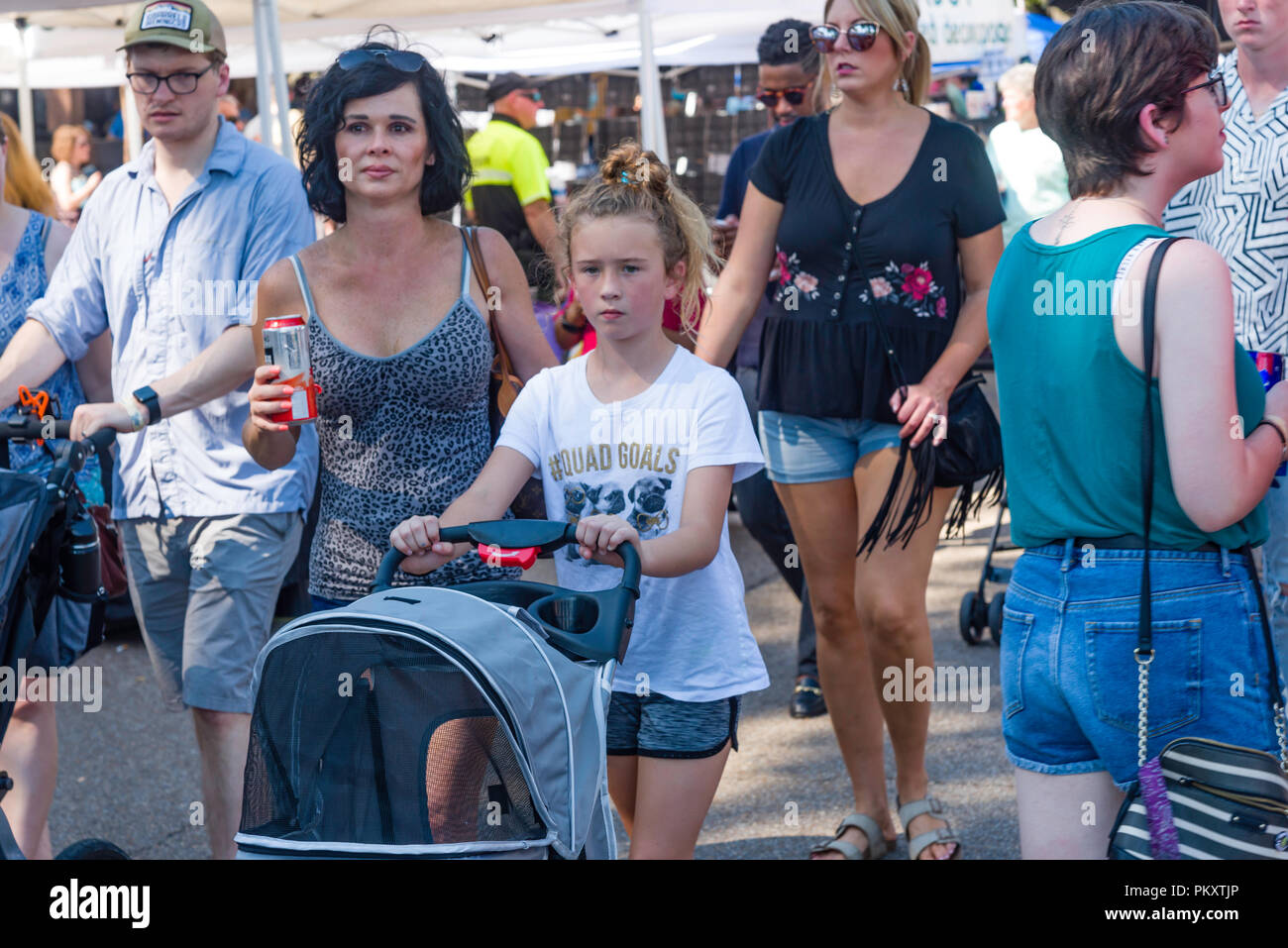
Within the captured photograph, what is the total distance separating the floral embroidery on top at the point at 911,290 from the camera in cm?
379

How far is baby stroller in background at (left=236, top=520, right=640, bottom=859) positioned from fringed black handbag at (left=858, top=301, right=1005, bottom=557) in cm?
165

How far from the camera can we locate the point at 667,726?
9.36ft

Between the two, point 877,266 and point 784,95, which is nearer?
point 877,266

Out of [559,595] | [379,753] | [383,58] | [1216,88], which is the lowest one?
[379,753]

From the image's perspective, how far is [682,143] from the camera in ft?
47.5

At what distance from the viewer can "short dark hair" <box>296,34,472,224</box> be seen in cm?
320

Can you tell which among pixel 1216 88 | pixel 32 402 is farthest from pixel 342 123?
pixel 1216 88

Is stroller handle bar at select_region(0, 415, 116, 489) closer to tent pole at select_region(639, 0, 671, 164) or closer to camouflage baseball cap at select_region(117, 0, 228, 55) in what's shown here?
camouflage baseball cap at select_region(117, 0, 228, 55)

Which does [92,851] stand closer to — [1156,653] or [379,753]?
[379,753]

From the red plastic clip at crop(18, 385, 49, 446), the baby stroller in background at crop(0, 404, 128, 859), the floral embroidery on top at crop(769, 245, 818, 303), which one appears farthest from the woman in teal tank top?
the red plastic clip at crop(18, 385, 49, 446)

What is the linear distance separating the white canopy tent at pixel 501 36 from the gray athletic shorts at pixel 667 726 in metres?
5.83

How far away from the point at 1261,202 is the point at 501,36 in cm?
1038
